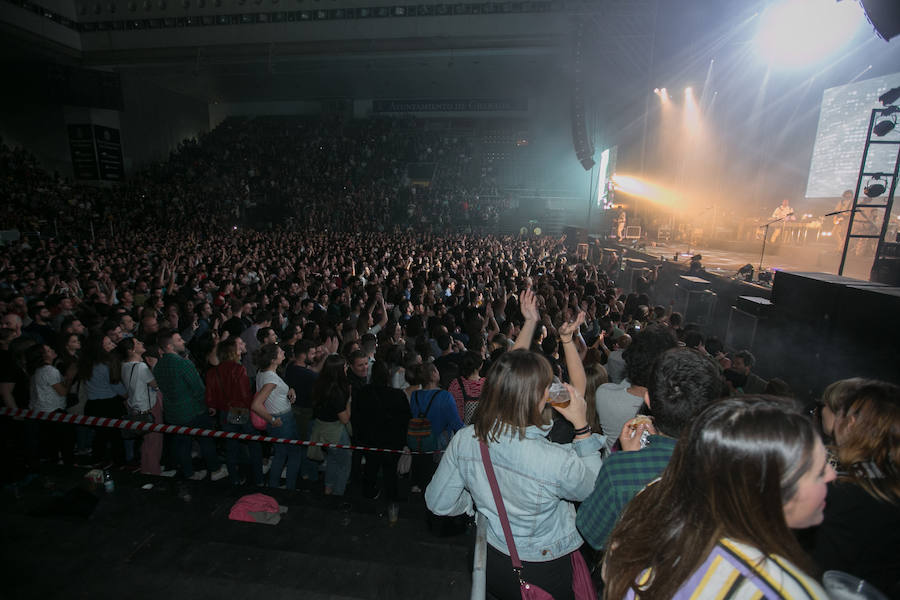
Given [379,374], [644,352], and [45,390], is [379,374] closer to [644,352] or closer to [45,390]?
[644,352]

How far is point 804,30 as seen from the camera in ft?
48.5

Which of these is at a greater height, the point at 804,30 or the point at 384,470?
the point at 804,30

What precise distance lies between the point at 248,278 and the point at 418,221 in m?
17.5

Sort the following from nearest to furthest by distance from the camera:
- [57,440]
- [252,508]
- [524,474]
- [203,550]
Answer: [524,474], [203,550], [252,508], [57,440]

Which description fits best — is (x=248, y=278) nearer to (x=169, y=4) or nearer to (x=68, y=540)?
(x=68, y=540)

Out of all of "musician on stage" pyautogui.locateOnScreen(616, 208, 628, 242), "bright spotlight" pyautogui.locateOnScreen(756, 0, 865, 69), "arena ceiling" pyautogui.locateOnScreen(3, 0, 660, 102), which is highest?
"arena ceiling" pyautogui.locateOnScreen(3, 0, 660, 102)

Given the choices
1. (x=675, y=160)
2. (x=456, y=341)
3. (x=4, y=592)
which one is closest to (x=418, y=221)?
(x=675, y=160)

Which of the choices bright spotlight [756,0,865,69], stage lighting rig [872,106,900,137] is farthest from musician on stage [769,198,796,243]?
stage lighting rig [872,106,900,137]

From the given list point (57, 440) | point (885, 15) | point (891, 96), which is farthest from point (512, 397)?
Result: point (891, 96)

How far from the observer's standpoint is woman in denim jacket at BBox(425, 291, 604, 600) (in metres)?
1.72

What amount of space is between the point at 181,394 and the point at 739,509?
456 cm

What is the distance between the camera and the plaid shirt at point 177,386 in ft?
13.5

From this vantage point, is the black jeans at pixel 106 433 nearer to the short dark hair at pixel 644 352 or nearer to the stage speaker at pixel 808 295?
the short dark hair at pixel 644 352

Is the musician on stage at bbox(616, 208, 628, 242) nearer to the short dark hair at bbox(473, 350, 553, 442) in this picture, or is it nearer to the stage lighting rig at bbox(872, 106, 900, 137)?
the stage lighting rig at bbox(872, 106, 900, 137)
